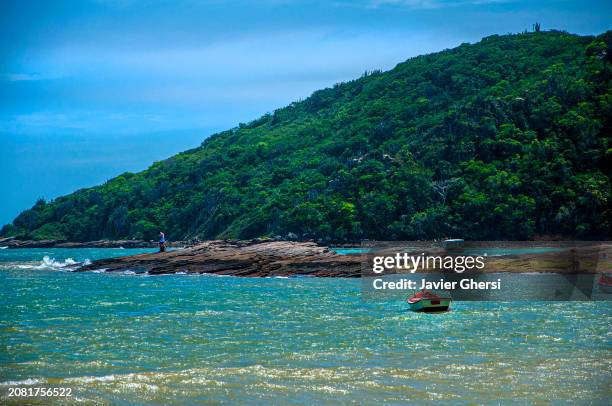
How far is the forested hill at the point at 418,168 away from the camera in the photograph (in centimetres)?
10906

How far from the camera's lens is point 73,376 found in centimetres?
2130

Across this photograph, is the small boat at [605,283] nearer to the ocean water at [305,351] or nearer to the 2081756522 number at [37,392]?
the ocean water at [305,351]

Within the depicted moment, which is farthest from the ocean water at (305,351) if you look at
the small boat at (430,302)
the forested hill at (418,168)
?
the forested hill at (418,168)

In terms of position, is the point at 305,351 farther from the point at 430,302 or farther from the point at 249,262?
the point at 249,262

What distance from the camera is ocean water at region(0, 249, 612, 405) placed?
19.1 meters

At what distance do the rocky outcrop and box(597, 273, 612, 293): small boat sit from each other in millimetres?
20616

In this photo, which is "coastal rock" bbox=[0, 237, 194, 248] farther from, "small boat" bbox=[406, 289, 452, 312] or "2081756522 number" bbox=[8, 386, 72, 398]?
"2081756522 number" bbox=[8, 386, 72, 398]

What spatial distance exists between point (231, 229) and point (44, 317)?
3976 inches

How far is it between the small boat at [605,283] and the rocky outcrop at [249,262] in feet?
67.6

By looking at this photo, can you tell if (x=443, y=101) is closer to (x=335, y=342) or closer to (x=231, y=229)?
(x=231, y=229)

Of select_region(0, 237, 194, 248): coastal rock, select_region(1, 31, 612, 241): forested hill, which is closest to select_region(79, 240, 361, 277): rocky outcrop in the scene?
select_region(1, 31, 612, 241): forested hill

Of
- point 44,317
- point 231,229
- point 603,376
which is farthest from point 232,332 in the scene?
point 231,229

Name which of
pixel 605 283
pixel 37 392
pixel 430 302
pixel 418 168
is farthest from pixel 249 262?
pixel 418 168

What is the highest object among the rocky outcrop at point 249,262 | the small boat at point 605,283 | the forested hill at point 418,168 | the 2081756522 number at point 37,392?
the forested hill at point 418,168
